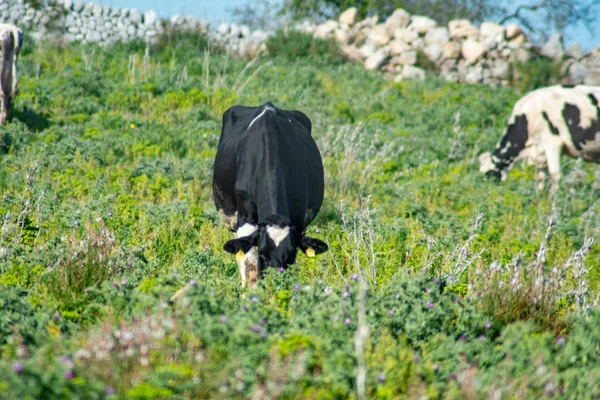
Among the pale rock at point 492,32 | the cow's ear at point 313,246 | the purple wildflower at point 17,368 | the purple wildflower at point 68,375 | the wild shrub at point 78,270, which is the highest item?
the purple wildflower at point 17,368

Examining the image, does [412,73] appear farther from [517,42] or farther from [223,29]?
[223,29]

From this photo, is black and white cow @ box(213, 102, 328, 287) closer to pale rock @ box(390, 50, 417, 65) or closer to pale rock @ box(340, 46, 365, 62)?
pale rock @ box(390, 50, 417, 65)

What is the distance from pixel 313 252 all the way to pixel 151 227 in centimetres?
253

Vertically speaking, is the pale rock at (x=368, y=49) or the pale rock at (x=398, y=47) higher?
the pale rock at (x=398, y=47)

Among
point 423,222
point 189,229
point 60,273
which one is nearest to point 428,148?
point 423,222

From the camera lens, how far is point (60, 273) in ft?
15.4

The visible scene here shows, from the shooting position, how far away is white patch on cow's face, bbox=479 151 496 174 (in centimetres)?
1195

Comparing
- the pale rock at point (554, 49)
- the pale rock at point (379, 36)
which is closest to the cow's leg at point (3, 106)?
the pale rock at point (379, 36)

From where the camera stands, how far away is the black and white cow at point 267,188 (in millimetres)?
5145

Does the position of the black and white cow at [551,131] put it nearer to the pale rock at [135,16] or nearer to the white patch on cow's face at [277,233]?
the white patch on cow's face at [277,233]

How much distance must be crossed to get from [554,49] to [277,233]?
17.7 metres

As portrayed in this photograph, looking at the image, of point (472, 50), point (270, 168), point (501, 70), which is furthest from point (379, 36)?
point (270, 168)

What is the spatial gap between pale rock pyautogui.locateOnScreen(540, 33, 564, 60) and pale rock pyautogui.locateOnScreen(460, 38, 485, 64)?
2.02 meters

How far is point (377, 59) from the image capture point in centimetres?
2020
